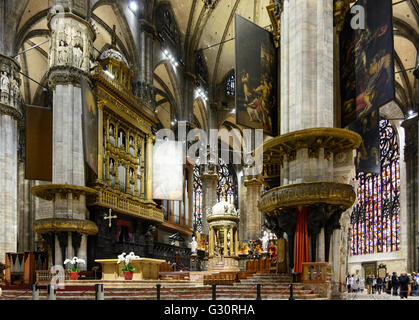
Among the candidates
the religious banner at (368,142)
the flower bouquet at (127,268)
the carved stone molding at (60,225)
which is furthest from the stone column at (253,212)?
the flower bouquet at (127,268)

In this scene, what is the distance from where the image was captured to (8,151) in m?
23.2

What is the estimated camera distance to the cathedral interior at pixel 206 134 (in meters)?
15.6

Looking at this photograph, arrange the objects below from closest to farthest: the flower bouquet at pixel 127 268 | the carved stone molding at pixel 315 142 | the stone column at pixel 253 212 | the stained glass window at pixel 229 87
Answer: the carved stone molding at pixel 315 142
the flower bouquet at pixel 127 268
the stone column at pixel 253 212
the stained glass window at pixel 229 87

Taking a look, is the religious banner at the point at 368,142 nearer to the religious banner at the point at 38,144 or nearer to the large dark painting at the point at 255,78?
the large dark painting at the point at 255,78

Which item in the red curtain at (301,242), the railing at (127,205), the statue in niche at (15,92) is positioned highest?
the statue in niche at (15,92)

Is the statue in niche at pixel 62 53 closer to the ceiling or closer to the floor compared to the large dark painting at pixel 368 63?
closer to the ceiling

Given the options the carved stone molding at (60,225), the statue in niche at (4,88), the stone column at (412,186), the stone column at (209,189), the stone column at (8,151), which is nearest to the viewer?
the carved stone molding at (60,225)

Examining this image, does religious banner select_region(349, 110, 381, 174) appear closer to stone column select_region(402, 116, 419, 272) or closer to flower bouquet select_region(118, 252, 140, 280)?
flower bouquet select_region(118, 252, 140, 280)

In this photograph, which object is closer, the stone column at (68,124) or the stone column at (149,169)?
the stone column at (68,124)

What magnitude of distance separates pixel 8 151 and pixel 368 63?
54.4ft

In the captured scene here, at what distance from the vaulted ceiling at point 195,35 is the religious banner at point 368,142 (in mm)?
8293

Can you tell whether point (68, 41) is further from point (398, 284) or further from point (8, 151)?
point (398, 284)
